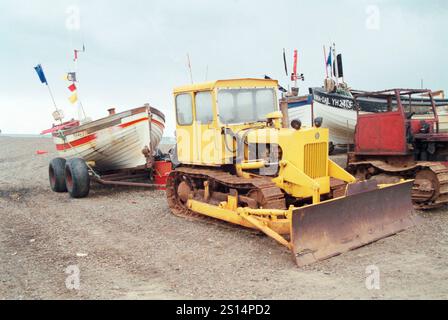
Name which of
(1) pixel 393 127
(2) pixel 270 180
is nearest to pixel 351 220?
(2) pixel 270 180

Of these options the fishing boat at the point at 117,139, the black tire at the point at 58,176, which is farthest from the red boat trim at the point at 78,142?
the black tire at the point at 58,176

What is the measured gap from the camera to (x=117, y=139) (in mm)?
11617

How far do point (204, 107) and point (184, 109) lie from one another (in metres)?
0.63

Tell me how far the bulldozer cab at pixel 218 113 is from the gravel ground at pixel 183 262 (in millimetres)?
1271

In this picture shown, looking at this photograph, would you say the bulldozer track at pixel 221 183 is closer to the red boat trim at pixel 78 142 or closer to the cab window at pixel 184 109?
the cab window at pixel 184 109

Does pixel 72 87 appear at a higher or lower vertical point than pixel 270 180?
higher

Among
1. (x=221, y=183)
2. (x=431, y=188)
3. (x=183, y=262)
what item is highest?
(x=221, y=183)

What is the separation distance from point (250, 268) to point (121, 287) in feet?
5.02

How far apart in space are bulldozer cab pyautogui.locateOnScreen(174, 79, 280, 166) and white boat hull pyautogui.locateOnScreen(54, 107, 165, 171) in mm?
3370

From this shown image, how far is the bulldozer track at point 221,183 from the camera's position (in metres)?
6.54

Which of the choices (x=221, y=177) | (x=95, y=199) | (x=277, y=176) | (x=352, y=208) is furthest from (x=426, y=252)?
(x=95, y=199)

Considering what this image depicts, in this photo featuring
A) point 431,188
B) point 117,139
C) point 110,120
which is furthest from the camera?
point 117,139

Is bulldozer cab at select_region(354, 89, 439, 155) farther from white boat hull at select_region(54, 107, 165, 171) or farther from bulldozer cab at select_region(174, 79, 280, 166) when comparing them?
white boat hull at select_region(54, 107, 165, 171)

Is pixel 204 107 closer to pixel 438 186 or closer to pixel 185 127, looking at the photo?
pixel 185 127
